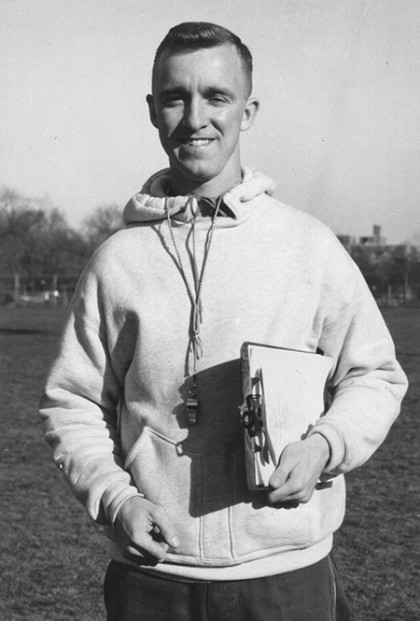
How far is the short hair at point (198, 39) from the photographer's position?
195 cm

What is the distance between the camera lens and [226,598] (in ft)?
6.13

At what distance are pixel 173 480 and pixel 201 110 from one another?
2.50 ft

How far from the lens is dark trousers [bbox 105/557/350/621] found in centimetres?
187

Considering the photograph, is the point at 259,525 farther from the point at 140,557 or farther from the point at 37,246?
the point at 37,246

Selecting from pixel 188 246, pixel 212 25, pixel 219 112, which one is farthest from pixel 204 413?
pixel 212 25

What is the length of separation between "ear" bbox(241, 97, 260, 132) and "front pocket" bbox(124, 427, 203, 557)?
0.71 meters

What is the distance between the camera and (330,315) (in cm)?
196

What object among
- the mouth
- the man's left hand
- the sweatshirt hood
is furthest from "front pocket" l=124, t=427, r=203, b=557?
the mouth

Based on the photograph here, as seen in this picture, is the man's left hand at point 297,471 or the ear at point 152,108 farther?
the ear at point 152,108

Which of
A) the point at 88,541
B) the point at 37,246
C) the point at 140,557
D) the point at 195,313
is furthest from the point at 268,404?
the point at 37,246

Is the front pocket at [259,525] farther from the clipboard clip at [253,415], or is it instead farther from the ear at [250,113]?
the ear at [250,113]

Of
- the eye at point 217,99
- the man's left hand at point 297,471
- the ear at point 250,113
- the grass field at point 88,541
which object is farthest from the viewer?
the grass field at point 88,541

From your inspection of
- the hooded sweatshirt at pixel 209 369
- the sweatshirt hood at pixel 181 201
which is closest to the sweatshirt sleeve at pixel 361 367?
the hooded sweatshirt at pixel 209 369

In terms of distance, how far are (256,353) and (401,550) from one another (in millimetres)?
3277
